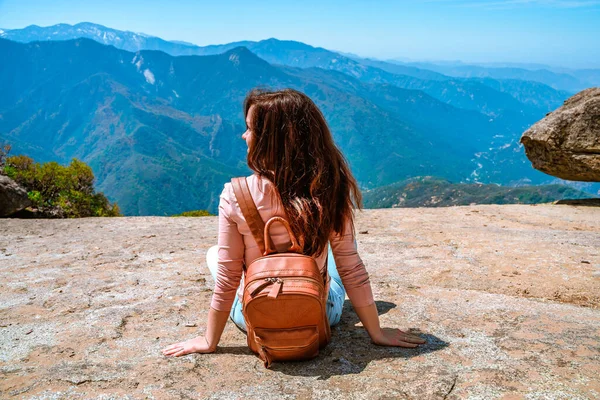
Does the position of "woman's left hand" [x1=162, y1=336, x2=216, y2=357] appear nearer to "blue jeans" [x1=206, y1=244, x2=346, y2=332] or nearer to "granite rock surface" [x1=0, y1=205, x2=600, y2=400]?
"granite rock surface" [x1=0, y1=205, x2=600, y2=400]

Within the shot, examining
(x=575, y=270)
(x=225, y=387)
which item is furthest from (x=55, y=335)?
(x=575, y=270)

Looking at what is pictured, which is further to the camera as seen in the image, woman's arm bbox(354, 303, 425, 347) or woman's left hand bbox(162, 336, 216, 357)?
woman's left hand bbox(162, 336, 216, 357)

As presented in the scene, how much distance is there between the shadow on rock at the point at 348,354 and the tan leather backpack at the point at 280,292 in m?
0.30

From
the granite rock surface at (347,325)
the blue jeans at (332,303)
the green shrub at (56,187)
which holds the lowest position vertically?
the green shrub at (56,187)

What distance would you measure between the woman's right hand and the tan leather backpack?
0.74 meters

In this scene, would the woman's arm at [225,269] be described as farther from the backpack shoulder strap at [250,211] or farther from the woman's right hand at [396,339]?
the woman's right hand at [396,339]

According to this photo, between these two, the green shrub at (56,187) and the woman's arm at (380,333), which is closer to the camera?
the woman's arm at (380,333)

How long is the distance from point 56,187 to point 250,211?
16.6m

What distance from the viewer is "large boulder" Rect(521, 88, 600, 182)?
13.2m

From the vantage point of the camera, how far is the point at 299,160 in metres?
3.01

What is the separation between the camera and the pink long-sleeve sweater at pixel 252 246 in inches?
A: 118

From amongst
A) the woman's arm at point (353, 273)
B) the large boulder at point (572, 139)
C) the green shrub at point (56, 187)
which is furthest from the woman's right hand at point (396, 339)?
the green shrub at point (56, 187)

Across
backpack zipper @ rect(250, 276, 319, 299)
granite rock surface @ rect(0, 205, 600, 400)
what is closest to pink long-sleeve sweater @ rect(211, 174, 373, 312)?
backpack zipper @ rect(250, 276, 319, 299)

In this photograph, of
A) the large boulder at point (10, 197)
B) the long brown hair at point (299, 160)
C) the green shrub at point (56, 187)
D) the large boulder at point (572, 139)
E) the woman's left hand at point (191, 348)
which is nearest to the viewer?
the long brown hair at point (299, 160)
